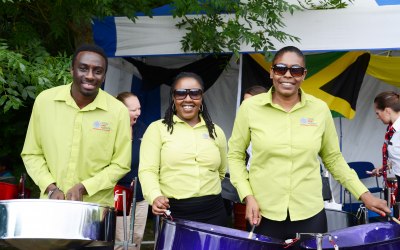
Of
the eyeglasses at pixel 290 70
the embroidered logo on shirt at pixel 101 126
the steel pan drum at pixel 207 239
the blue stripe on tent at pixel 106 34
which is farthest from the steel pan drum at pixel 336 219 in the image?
the blue stripe on tent at pixel 106 34

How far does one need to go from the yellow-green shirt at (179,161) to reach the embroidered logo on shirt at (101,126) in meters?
0.19

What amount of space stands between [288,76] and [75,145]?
90 centimetres

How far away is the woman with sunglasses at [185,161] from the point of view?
8.84ft

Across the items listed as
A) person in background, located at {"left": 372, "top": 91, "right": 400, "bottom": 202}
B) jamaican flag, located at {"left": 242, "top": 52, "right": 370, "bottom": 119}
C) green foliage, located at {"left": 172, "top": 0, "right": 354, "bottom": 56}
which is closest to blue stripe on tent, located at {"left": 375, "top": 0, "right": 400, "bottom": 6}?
green foliage, located at {"left": 172, "top": 0, "right": 354, "bottom": 56}

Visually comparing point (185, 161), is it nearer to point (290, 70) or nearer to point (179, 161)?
point (179, 161)

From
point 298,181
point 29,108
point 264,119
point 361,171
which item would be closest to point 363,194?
point 298,181

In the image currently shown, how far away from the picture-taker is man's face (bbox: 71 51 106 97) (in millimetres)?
2658

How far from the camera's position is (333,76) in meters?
5.53

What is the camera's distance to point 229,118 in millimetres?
6301

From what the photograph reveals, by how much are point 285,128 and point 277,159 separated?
0.41 feet

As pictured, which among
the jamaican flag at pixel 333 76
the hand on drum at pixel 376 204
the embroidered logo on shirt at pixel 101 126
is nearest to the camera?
the hand on drum at pixel 376 204

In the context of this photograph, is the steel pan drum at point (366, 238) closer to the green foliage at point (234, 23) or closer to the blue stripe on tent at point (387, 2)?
the green foliage at point (234, 23)

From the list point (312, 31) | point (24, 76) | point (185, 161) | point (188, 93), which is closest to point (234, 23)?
point (312, 31)

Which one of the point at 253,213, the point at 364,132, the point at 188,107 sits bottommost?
the point at 253,213
